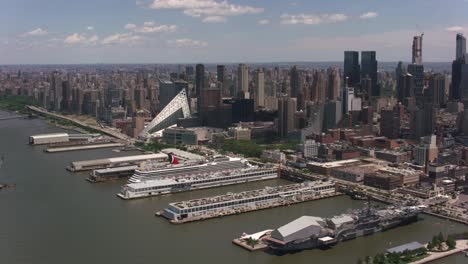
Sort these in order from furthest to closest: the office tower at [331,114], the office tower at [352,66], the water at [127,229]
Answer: the office tower at [352,66] < the office tower at [331,114] < the water at [127,229]

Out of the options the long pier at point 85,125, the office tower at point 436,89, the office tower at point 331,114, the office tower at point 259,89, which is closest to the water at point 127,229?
the long pier at point 85,125

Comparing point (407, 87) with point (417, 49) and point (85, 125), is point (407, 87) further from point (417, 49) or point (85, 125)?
point (85, 125)

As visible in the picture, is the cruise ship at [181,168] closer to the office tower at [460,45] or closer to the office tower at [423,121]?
the office tower at [423,121]

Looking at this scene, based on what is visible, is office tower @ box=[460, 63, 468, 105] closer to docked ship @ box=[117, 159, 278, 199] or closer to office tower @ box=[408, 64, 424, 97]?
office tower @ box=[408, 64, 424, 97]

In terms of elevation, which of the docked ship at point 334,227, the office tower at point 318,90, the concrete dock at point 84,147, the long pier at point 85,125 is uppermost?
the office tower at point 318,90

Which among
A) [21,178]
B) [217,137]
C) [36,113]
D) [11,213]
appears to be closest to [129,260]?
[11,213]

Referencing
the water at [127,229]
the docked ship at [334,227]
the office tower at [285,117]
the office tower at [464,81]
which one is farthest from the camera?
Answer: the office tower at [464,81]

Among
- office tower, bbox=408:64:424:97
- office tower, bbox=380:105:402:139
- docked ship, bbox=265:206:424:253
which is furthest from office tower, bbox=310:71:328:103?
docked ship, bbox=265:206:424:253

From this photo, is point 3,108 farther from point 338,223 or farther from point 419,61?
point 338,223
